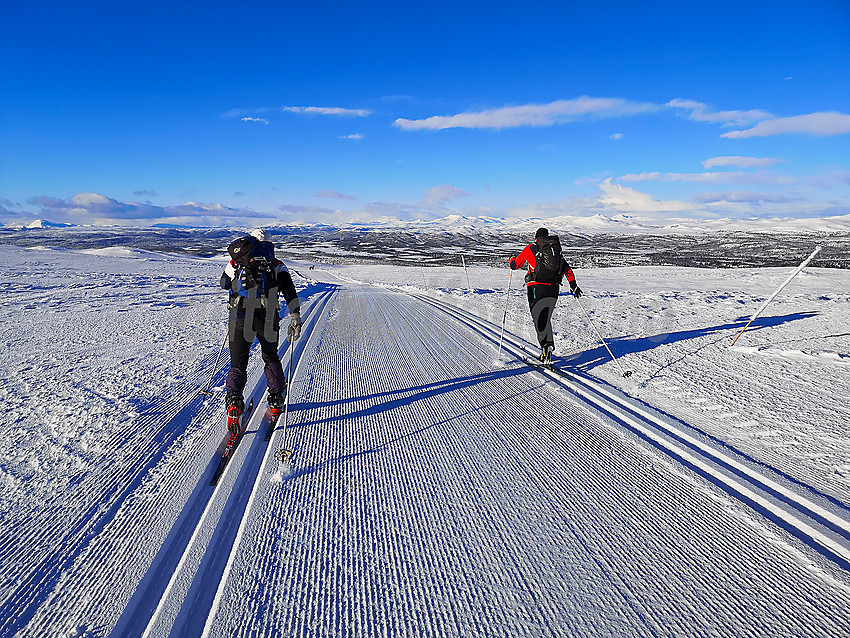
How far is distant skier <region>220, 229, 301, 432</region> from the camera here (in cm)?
445

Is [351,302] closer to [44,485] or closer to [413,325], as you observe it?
[413,325]

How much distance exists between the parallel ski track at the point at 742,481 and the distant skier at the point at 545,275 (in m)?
1.26

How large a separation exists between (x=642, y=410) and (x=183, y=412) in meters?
5.13

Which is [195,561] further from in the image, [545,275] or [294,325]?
[545,275]

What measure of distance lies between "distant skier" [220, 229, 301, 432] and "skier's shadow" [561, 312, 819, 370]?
14.8 feet

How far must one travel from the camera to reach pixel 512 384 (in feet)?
19.5

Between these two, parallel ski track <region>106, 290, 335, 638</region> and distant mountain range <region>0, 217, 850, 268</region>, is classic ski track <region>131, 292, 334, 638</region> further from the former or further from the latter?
distant mountain range <region>0, 217, 850, 268</region>

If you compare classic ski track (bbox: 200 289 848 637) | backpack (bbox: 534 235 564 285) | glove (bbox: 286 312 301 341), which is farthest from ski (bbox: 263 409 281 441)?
backpack (bbox: 534 235 564 285)

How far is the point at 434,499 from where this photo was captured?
3.30 meters

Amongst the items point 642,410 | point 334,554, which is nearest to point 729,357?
point 642,410

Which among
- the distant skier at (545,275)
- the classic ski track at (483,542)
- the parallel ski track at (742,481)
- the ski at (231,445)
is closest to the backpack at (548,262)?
the distant skier at (545,275)

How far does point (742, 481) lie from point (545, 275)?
381 cm

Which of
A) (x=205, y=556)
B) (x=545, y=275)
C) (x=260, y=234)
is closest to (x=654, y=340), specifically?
(x=545, y=275)

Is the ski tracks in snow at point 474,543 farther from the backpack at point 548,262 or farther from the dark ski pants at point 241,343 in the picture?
the backpack at point 548,262
